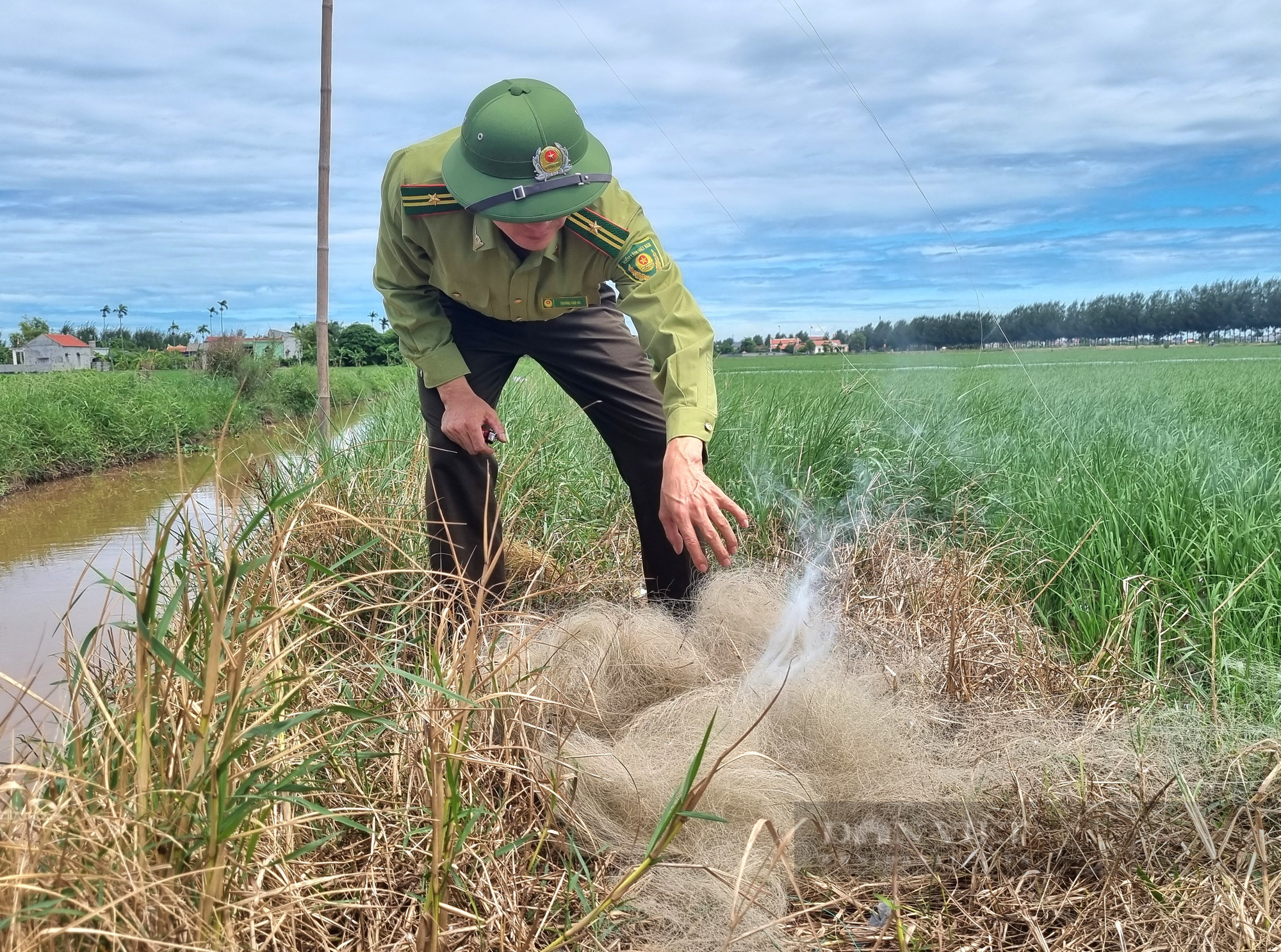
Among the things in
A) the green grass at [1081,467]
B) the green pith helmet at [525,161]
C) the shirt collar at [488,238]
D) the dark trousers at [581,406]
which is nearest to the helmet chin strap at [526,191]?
the green pith helmet at [525,161]

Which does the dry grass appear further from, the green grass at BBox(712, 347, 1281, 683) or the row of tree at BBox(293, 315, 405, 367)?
the row of tree at BBox(293, 315, 405, 367)

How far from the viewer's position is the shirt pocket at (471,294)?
312 centimetres

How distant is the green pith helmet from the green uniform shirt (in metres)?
0.19

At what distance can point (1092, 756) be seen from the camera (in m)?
2.08

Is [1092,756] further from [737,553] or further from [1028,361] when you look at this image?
[1028,361]

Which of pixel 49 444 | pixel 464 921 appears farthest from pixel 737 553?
pixel 49 444

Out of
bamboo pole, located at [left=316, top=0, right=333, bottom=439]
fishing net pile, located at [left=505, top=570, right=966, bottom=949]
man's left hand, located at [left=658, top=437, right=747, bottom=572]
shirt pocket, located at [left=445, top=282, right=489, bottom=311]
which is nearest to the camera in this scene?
fishing net pile, located at [left=505, top=570, right=966, bottom=949]

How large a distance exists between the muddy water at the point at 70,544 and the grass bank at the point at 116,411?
32 cm

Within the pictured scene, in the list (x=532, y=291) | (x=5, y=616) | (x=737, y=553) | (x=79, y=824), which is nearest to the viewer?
(x=79, y=824)

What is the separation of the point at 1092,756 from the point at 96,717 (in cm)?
211

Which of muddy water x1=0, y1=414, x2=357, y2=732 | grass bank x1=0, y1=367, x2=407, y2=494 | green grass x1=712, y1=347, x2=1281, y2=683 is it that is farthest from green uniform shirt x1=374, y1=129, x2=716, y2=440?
grass bank x1=0, y1=367, x2=407, y2=494

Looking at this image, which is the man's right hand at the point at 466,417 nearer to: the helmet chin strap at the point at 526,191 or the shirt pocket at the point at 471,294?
the shirt pocket at the point at 471,294

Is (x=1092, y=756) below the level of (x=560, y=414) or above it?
below

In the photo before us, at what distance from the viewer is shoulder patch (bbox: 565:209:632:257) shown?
294 centimetres
